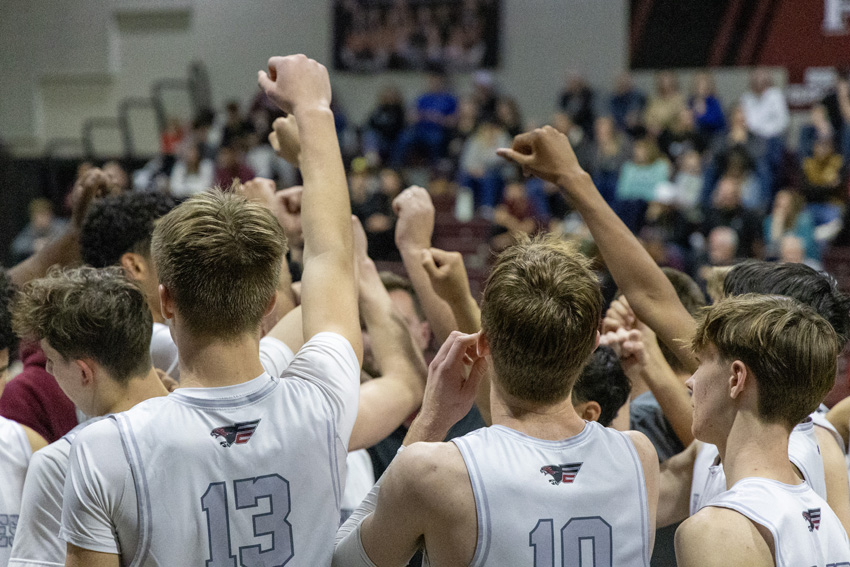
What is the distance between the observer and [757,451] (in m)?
1.86

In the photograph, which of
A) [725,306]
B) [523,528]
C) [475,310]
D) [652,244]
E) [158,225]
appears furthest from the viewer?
[652,244]

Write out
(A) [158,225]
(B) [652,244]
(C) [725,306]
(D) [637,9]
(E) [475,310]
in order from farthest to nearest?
(D) [637,9]
(B) [652,244]
(E) [475,310]
(C) [725,306]
(A) [158,225]

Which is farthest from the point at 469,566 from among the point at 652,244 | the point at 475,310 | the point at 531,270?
the point at 652,244

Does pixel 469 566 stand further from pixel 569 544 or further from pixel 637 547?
pixel 637 547

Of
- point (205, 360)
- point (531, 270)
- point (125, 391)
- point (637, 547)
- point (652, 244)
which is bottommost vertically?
point (652, 244)

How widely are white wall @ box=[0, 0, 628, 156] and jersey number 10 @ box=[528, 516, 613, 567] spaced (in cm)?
1559

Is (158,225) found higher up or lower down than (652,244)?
higher up

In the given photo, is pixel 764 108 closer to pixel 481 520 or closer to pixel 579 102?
pixel 579 102

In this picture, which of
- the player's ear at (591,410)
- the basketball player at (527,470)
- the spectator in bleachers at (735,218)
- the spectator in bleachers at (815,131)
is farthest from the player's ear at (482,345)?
the spectator in bleachers at (815,131)

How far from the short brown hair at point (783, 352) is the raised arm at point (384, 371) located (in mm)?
859

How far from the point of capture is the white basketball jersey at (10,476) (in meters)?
2.28

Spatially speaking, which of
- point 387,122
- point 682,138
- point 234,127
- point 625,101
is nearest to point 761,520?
point 682,138

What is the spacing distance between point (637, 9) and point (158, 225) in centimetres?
1482

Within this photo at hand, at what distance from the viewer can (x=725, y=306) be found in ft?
6.38
